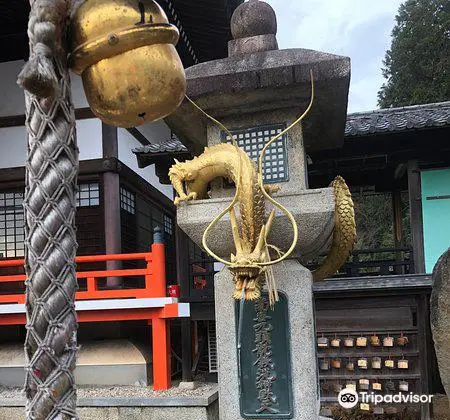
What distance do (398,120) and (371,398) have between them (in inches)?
171

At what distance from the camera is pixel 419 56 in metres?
24.3

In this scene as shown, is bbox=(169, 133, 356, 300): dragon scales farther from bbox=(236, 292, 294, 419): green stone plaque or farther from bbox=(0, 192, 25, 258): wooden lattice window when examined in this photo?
bbox=(0, 192, 25, 258): wooden lattice window

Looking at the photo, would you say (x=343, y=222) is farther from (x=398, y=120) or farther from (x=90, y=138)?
(x=90, y=138)

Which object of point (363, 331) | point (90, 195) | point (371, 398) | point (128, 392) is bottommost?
point (371, 398)

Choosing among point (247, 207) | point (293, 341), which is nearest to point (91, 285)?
point (293, 341)

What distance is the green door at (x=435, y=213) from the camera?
328 inches

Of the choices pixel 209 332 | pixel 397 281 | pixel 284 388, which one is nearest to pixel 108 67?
pixel 284 388

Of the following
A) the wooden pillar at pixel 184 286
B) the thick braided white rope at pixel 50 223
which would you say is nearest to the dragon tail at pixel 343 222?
the thick braided white rope at pixel 50 223

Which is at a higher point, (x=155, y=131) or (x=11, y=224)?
(x=155, y=131)

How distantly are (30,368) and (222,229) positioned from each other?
110 inches

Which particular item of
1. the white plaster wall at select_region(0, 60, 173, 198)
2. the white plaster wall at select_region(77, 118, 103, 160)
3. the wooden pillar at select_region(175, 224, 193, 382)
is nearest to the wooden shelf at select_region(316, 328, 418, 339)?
the wooden pillar at select_region(175, 224, 193, 382)

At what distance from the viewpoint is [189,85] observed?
4.16 m

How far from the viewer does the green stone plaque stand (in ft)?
13.1

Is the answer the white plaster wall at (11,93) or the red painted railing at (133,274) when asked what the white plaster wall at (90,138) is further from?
the red painted railing at (133,274)
